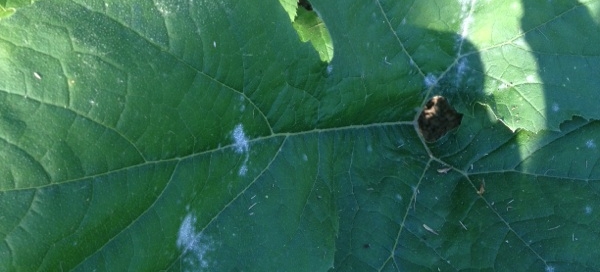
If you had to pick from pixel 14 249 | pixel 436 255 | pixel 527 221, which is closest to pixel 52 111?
pixel 14 249

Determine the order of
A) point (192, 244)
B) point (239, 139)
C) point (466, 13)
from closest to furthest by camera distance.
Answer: point (192, 244)
point (239, 139)
point (466, 13)

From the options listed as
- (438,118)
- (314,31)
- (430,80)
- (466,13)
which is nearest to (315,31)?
(314,31)

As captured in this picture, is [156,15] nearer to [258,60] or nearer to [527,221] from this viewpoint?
[258,60]

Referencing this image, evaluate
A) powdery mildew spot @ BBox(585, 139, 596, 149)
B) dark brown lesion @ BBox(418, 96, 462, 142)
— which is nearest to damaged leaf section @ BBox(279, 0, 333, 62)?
dark brown lesion @ BBox(418, 96, 462, 142)

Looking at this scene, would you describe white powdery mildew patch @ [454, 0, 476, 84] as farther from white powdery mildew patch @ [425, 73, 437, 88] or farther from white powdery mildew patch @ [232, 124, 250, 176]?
white powdery mildew patch @ [232, 124, 250, 176]

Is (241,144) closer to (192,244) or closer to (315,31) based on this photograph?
(192,244)

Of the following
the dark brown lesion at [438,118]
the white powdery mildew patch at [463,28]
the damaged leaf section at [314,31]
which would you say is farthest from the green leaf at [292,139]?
the dark brown lesion at [438,118]

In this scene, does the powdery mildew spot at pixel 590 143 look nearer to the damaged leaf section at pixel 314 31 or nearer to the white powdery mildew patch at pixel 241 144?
the damaged leaf section at pixel 314 31
